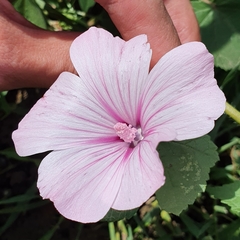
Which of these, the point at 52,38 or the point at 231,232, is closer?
the point at 52,38

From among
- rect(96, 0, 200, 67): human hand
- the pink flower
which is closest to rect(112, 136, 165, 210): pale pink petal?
the pink flower

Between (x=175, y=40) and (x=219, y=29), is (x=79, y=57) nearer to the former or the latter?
(x=175, y=40)

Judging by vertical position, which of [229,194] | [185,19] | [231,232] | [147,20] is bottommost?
[231,232]

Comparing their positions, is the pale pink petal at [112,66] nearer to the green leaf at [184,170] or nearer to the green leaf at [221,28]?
the green leaf at [184,170]

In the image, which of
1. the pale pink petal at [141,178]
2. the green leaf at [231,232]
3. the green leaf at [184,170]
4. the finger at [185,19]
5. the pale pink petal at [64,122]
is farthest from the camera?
the green leaf at [231,232]

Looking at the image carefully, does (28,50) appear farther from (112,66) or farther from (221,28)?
(221,28)

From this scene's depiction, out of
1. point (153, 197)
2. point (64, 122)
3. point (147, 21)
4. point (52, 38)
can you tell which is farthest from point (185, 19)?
point (153, 197)

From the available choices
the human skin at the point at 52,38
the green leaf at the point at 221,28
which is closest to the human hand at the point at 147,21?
the human skin at the point at 52,38
